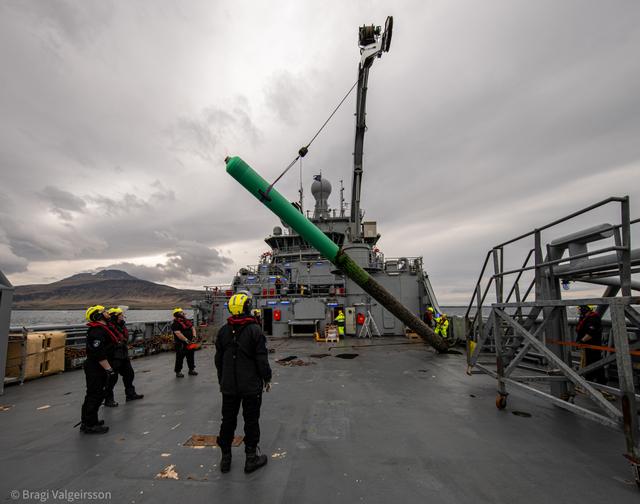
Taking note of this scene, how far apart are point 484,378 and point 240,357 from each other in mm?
6602

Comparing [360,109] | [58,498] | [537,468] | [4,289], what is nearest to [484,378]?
[537,468]

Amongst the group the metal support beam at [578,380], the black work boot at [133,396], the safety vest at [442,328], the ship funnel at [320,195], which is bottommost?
the black work boot at [133,396]

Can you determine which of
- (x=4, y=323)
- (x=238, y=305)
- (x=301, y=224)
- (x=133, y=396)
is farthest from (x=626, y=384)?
(x=4, y=323)

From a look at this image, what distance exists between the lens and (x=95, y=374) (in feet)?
14.7

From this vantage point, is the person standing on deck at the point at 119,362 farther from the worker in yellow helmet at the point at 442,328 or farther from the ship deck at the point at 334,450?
the worker in yellow helmet at the point at 442,328

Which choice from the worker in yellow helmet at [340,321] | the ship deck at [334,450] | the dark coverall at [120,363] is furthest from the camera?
the worker in yellow helmet at [340,321]

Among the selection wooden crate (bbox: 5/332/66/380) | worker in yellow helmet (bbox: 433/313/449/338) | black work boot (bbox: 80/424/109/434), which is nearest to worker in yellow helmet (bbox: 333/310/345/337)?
worker in yellow helmet (bbox: 433/313/449/338)

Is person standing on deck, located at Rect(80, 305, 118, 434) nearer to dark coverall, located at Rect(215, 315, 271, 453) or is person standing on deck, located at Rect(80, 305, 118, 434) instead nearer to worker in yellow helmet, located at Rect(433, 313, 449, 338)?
dark coverall, located at Rect(215, 315, 271, 453)

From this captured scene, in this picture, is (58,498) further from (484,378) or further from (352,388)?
(484,378)

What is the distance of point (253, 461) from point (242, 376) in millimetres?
872

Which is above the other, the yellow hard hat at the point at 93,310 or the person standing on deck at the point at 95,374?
the yellow hard hat at the point at 93,310

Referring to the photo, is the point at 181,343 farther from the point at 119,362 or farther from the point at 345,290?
the point at 345,290

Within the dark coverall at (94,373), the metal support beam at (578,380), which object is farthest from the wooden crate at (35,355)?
the metal support beam at (578,380)

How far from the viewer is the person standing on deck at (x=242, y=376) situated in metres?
3.31
